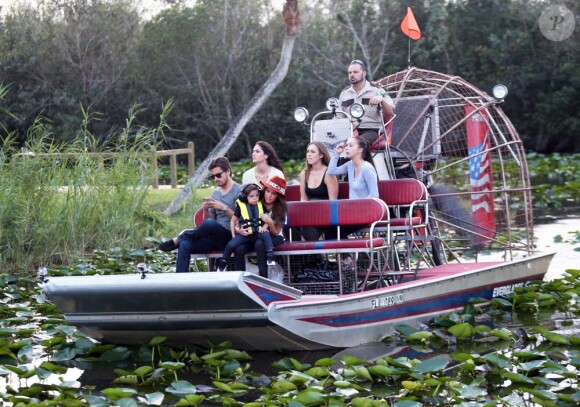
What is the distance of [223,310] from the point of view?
299 inches

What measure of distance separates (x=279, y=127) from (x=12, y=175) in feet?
70.0

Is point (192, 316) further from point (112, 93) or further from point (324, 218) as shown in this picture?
point (112, 93)

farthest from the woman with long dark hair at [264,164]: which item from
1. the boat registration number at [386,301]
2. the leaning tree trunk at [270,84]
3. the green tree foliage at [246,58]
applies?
the green tree foliage at [246,58]

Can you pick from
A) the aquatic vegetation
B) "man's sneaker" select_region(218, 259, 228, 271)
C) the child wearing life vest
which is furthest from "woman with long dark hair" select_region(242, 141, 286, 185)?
the aquatic vegetation

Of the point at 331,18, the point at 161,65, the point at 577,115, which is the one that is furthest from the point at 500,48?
the point at 161,65

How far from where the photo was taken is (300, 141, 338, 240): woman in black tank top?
9.39 m

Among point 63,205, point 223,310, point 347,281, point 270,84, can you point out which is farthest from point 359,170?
point 270,84

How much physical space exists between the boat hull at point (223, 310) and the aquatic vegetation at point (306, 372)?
6.3 inches

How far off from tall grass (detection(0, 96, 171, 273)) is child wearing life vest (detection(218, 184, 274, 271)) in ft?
11.8

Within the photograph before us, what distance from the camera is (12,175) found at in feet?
39.8

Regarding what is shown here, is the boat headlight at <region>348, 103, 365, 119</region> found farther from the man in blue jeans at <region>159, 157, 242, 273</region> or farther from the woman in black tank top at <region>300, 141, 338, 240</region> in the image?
the man in blue jeans at <region>159, 157, 242, 273</region>

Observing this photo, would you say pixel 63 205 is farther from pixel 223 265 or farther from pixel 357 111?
pixel 357 111

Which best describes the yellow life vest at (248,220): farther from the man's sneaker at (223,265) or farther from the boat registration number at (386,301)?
the boat registration number at (386,301)

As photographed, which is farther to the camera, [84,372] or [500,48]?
[500,48]
